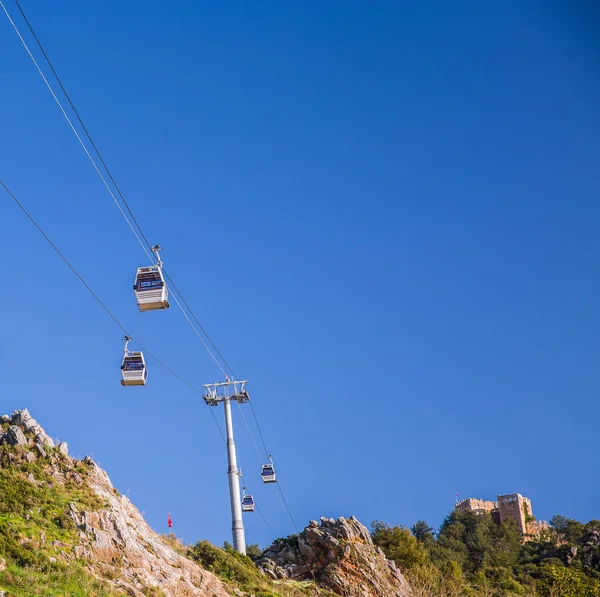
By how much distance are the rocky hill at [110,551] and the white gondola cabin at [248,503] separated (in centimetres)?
565

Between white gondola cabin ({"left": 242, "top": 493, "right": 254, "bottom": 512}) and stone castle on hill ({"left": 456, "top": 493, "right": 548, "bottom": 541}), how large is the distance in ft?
220

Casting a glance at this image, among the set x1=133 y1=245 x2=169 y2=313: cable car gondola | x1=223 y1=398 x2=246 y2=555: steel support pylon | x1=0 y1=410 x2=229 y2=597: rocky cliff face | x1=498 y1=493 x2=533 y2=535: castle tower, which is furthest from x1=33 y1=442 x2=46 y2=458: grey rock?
x1=498 y1=493 x2=533 y2=535: castle tower

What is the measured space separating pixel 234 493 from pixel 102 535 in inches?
667

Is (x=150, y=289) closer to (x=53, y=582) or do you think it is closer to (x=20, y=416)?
(x=53, y=582)

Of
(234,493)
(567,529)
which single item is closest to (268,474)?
(234,493)

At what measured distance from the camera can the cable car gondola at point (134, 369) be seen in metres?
28.5

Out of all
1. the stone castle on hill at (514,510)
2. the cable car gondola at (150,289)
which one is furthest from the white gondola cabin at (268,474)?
the stone castle on hill at (514,510)

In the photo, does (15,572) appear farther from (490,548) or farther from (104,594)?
(490,548)

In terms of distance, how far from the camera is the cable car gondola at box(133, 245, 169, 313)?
1013 inches

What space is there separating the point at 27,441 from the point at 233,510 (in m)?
14.6

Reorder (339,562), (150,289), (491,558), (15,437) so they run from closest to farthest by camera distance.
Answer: (150,289) → (15,437) → (339,562) → (491,558)

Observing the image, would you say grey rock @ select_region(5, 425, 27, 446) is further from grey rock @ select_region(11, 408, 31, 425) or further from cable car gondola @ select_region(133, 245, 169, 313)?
cable car gondola @ select_region(133, 245, 169, 313)

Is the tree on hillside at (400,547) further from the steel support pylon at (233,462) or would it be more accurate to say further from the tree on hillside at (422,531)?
the tree on hillside at (422,531)

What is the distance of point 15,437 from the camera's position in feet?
105
